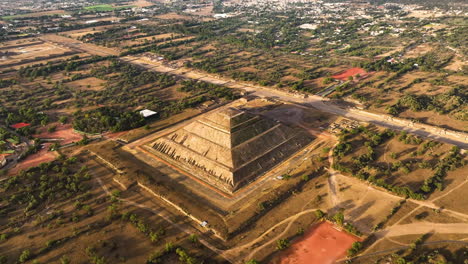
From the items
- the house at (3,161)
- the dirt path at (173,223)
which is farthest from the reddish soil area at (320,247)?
the house at (3,161)

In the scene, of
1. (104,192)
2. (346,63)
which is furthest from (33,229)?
(346,63)

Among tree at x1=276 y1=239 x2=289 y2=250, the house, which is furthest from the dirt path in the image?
the house

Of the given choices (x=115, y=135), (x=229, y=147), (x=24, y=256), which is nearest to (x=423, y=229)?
(x=229, y=147)

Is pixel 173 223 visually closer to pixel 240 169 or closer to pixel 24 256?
pixel 240 169

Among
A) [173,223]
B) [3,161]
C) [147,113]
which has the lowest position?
[3,161]

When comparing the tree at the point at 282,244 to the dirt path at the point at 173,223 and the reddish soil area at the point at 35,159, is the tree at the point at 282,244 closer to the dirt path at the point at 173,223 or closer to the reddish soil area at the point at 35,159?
the dirt path at the point at 173,223

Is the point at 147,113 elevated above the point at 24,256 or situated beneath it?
elevated above
